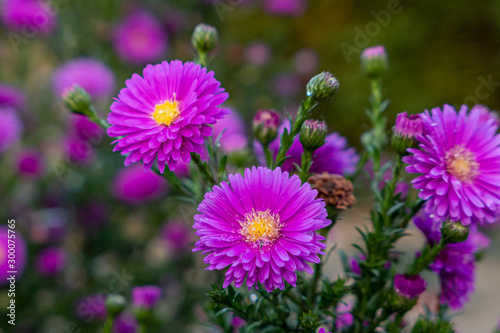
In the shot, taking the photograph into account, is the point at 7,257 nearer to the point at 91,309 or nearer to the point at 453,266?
the point at 91,309

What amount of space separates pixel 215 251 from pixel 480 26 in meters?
2.35

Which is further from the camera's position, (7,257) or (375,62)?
(7,257)

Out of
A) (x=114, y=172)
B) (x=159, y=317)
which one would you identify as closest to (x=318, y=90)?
(x=159, y=317)

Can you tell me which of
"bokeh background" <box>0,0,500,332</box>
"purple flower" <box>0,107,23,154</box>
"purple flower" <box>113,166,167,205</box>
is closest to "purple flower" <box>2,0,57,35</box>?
"bokeh background" <box>0,0,500,332</box>

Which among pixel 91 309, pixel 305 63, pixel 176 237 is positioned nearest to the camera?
pixel 91 309

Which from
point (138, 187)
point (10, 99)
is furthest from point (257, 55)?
point (10, 99)

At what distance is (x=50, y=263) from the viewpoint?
105 cm

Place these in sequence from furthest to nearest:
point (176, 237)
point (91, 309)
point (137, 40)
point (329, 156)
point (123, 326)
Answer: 1. point (137, 40)
2. point (176, 237)
3. point (91, 309)
4. point (123, 326)
5. point (329, 156)

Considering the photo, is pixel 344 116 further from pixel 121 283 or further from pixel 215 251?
pixel 215 251

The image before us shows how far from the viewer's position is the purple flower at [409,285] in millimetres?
430

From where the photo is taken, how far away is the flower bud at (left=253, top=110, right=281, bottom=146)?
18.1 inches

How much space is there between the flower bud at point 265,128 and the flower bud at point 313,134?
5 centimetres

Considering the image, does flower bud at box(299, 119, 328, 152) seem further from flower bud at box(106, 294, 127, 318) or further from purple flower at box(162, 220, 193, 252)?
purple flower at box(162, 220, 193, 252)

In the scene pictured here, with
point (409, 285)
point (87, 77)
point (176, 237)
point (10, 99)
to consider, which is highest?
point (87, 77)
